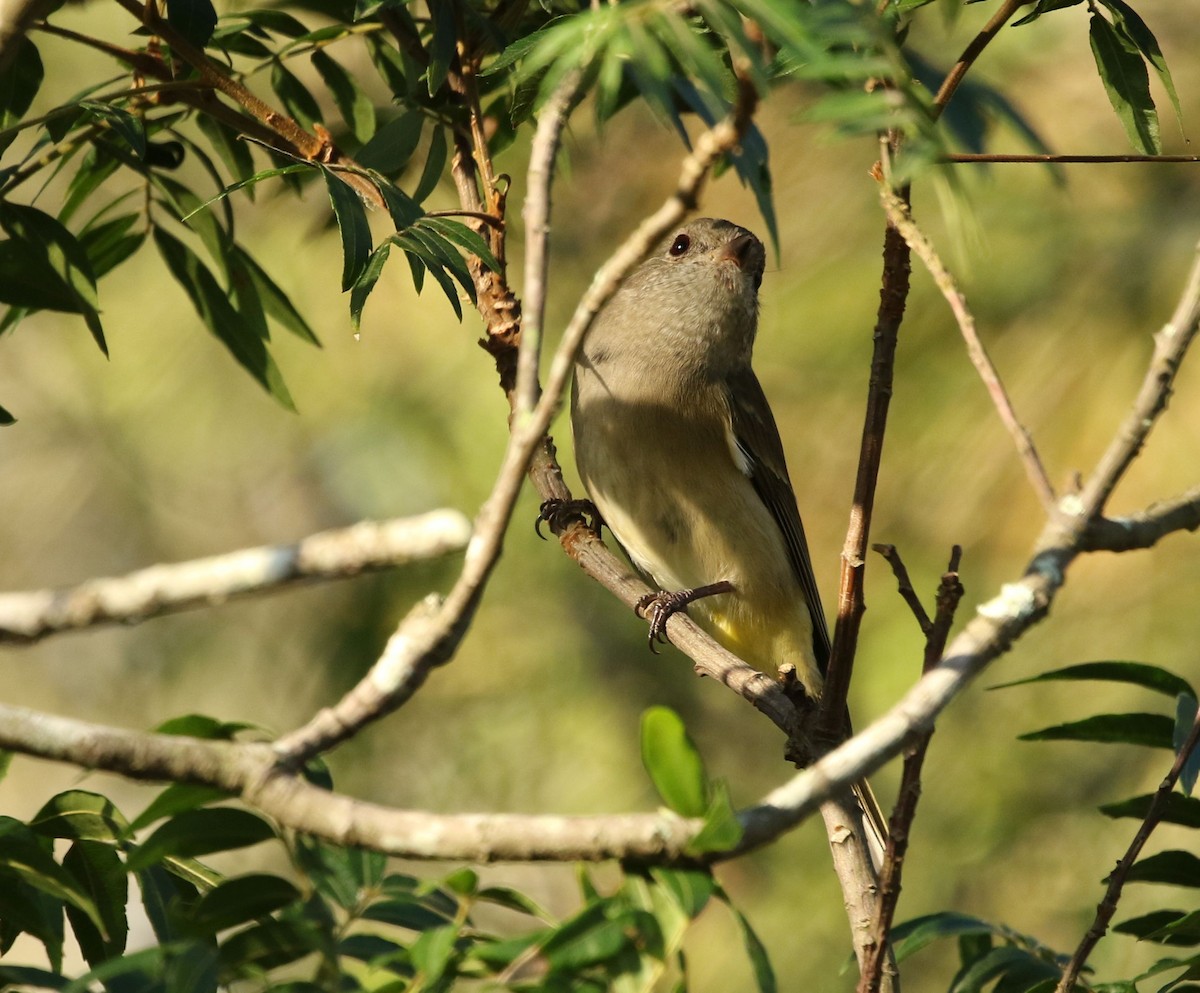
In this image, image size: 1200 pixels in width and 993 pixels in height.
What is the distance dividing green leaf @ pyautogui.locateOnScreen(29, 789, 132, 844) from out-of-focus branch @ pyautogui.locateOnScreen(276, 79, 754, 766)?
20.1 inches

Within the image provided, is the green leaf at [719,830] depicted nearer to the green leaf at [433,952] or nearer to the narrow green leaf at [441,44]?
the green leaf at [433,952]

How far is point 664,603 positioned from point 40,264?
6.06 ft

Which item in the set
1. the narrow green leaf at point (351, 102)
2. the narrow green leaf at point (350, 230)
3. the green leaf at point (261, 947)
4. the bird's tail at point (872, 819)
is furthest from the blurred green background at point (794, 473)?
the green leaf at point (261, 947)

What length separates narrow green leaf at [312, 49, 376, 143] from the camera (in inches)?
117

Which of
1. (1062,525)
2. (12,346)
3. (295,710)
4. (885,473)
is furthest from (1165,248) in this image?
(12,346)

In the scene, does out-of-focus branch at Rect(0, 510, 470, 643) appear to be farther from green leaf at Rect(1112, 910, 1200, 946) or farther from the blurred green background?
the blurred green background

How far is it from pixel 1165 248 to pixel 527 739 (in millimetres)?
2820

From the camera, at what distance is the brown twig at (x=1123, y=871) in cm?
193

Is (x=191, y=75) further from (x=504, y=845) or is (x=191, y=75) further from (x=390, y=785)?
(x=390, y=785)

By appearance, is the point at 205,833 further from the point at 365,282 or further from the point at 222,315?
the point at 222,315

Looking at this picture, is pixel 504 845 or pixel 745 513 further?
pixel 745 513

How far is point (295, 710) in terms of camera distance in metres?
5.32

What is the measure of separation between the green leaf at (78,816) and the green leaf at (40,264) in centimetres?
93

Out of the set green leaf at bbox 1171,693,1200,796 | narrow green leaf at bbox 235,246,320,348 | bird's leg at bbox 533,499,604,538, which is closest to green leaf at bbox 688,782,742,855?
green leaf at bbox 1171,693,1200,796
